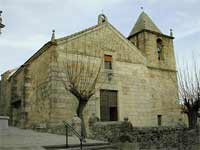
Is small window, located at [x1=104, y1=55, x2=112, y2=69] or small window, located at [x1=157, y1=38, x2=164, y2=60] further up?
small window, located at [x1=157, y1=38, x2=164, y2=60]

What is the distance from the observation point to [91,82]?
1973cm

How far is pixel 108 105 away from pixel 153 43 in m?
7.30

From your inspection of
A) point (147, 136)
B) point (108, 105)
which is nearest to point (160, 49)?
point (108, 105)

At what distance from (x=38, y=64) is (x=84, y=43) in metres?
3.99

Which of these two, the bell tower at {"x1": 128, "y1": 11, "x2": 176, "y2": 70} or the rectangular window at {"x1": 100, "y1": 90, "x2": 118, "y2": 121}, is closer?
the rectangular window at {"x1": 100, "y1": 90, "x2": 118, "y2": 121}

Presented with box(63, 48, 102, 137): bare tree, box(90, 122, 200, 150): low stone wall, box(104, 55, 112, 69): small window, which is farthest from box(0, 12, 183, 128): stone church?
box(90, 122, 200, 150): low stone wall

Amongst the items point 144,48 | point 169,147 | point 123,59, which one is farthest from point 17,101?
point 169,147

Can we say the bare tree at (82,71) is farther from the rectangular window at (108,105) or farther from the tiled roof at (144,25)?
the tiled roof at (144,25)

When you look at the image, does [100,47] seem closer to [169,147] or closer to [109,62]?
[109,62]

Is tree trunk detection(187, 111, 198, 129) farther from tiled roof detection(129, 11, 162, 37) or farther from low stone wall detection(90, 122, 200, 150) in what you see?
tiled roof detection(129, 11, 162, 37)

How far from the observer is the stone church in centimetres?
1883

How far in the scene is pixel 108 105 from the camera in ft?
66.7

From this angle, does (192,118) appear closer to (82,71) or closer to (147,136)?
(147,136)

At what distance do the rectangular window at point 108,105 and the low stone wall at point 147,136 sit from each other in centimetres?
457
